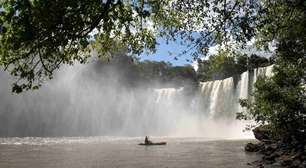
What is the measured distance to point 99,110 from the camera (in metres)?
78.9

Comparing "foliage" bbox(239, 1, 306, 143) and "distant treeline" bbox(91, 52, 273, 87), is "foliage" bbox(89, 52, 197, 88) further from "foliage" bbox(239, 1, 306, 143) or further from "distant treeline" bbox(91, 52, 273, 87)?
"foliage" bbox(239, 1, 306, 143)

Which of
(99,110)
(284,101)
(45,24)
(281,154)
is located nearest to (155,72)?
(99,110)

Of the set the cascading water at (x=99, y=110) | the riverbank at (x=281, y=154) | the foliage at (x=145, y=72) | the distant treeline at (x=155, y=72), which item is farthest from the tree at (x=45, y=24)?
the foliage at (x=145, y=72)

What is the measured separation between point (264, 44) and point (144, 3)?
6458 mm

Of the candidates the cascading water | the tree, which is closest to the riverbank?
the tree

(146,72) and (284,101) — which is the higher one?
(146,72)

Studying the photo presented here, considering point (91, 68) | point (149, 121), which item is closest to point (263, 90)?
point (149, 121)

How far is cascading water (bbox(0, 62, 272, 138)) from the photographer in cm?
6944

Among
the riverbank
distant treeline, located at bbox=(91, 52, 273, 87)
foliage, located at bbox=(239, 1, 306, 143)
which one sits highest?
distant treeline, located at bbox=(91, 52, 273, 87)

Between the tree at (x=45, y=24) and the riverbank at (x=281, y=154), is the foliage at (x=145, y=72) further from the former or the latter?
the tree at (x=45, y=24)

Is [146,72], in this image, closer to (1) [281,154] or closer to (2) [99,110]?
(2) [99,110]

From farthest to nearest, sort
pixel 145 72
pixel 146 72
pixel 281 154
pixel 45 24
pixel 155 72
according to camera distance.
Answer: pixel 155 72 < pixel 146 72 < pixel 145 72 < pixel 281 154 < pixel 45 24

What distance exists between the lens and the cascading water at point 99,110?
69438 millimetres

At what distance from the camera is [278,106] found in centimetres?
2577
